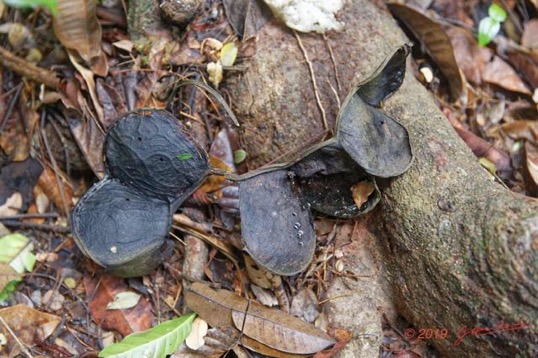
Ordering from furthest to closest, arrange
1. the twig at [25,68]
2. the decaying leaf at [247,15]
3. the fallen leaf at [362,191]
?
the twig at [25,68]
the decaying leaf at [247,15]
the fallen leaf at [362,191]

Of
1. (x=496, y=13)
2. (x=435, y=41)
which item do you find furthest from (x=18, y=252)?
(x=496, y=13)

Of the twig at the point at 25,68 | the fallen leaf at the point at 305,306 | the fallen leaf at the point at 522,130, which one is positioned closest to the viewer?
the fallen leaf at the point at 305,306

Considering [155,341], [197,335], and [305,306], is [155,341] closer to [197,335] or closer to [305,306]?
[197,335]

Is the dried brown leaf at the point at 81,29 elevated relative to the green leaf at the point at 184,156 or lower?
elevated

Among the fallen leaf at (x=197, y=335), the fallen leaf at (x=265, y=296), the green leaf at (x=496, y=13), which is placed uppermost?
the green leaf at (x=496, y=13)

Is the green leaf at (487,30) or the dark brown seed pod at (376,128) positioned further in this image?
A: the green leaf at (487,30)

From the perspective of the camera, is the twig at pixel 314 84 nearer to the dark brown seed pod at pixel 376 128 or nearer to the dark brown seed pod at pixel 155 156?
the dark brown seed pod at pixel 376 128

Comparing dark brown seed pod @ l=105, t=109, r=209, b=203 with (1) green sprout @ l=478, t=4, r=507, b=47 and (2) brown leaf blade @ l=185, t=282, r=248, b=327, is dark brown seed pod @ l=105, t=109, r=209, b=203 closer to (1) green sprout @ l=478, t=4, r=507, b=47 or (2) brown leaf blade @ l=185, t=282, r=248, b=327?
(2) brown leaf blade @ l=185, t=282, r=248, b=327

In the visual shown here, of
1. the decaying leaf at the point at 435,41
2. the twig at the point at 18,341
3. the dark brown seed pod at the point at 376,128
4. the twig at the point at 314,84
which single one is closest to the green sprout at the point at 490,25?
the decaying leaf at the point at 435,41
